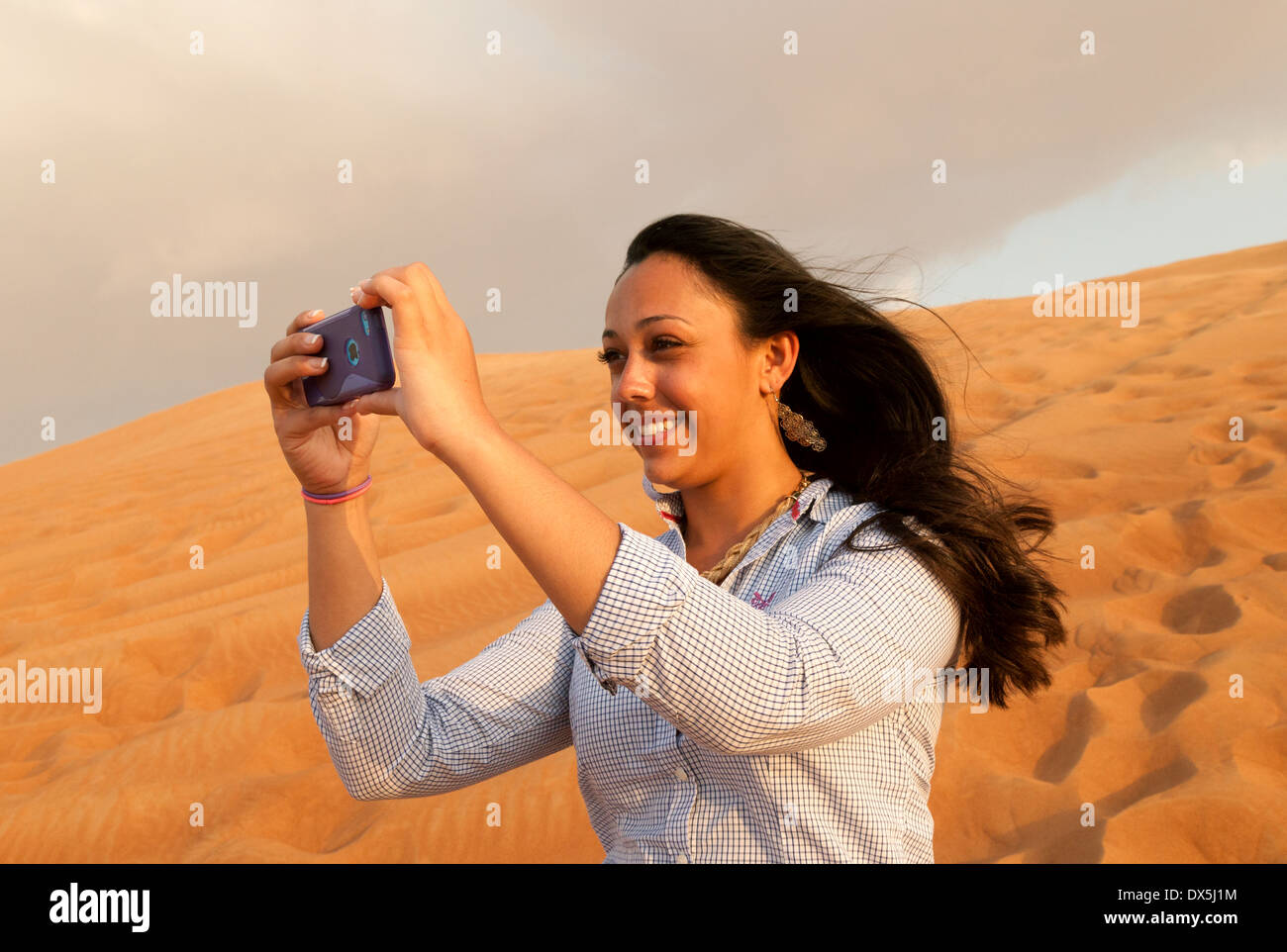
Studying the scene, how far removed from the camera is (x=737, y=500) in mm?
2033

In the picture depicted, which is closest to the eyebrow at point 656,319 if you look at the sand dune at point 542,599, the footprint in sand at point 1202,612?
the sand dune at point 542,599

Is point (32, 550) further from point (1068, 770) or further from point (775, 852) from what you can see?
point (775, 852)

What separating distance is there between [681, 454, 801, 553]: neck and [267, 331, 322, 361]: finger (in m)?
0.80

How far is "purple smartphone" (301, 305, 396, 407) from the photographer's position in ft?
4.66

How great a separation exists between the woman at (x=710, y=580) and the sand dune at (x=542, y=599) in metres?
1.50

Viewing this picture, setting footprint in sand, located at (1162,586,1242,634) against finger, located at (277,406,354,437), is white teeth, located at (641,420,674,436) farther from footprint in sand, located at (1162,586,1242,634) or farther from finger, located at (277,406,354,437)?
footprint in sand, located at (1162,586,1242,634)

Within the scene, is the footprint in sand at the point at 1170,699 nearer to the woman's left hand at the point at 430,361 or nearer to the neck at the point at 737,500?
the neck at the point at 737,500

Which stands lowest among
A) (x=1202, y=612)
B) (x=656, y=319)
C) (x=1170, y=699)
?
(x=1170, y=699)

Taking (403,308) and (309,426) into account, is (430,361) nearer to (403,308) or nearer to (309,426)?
(403,308)

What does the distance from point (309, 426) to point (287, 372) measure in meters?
0.09

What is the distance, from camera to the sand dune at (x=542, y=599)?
3438 millimetres

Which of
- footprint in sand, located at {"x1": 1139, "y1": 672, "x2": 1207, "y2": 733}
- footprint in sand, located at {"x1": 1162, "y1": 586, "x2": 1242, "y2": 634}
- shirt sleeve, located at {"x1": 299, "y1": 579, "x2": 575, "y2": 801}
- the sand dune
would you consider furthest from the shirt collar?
footprint in sand, located at {"x1": 1162, "y1": 586, "x2": 1242, "y2": 634}

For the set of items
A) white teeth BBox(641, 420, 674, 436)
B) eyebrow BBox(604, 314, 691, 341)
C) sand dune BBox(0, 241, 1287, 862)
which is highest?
eyebrow BBox(604, 314, 691, 341)

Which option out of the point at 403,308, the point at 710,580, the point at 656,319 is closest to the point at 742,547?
the point at 710,580
